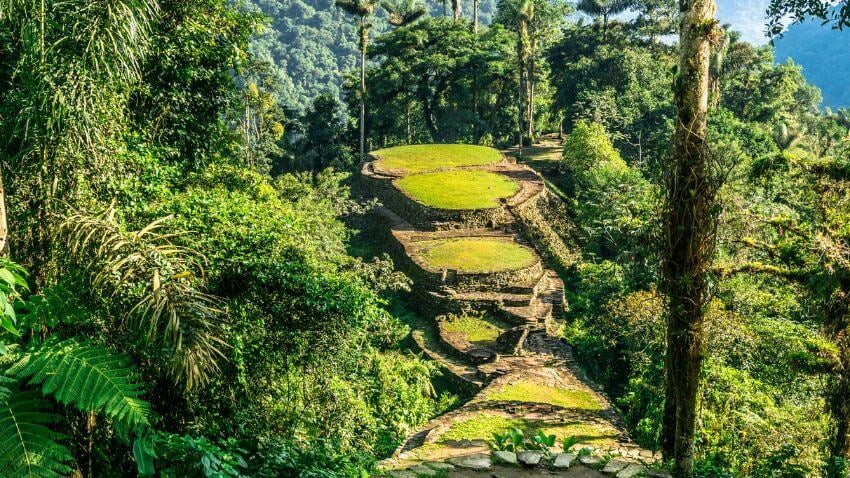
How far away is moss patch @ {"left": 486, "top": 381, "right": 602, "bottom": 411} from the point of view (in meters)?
12.3

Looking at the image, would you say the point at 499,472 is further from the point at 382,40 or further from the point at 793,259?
the point at 382,40

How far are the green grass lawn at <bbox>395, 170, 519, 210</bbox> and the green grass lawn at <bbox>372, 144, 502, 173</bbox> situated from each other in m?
1.15

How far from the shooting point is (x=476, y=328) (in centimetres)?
1755

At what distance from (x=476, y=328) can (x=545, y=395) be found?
195 inches

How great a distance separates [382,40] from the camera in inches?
1336

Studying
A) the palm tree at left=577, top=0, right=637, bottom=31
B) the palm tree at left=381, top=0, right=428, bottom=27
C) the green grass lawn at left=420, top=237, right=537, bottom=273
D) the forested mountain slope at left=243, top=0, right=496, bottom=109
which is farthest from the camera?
the forested mountain slope at left=243, top=0, right=496, bottom=109

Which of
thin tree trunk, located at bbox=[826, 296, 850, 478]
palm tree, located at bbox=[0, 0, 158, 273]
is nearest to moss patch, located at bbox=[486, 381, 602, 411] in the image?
thin tree trunk, located at bbox=[826, 296, 850, 478]

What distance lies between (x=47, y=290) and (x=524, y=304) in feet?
49.4

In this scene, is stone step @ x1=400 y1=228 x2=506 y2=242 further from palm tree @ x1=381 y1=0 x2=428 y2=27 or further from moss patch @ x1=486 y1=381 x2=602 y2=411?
palm tree @ x1=381 y1=0 x2=428 y2=27

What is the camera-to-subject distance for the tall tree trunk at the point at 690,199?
15.5 feet

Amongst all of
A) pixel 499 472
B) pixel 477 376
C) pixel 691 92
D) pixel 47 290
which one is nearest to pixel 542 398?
pixel 477 376

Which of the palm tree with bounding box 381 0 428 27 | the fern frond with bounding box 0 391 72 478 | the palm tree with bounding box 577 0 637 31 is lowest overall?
the fern frond with bounding box 0 391 72 478

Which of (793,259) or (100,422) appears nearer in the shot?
(100,422)

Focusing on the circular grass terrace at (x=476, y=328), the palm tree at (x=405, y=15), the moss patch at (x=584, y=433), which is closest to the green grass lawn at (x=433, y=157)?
the palm tree at (x=405, y=15)
